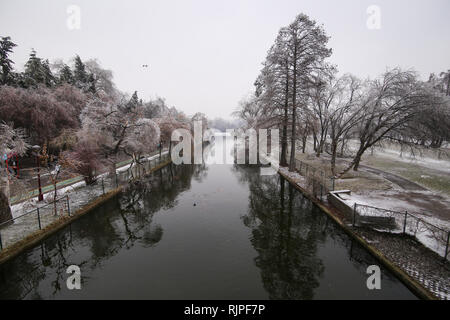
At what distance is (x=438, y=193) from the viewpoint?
38.0 ft

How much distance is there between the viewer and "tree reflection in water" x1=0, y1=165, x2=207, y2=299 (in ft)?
19.0

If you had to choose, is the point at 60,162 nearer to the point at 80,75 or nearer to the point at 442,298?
the point at 442,298

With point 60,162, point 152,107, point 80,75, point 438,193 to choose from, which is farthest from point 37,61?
point 438,193

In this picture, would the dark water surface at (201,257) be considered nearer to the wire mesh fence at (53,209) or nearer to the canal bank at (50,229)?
the canal bank at (50,229)

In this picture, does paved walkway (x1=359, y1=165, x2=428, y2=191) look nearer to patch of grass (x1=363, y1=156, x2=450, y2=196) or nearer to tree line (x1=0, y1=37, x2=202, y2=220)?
patch of grass (x1=363, y1=156, x2=450, y2=196)

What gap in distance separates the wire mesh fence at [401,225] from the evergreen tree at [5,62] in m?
31.3

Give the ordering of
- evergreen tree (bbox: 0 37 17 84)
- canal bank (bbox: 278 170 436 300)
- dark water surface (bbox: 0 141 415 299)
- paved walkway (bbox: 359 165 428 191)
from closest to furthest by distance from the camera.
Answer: canal bank (bbox: 278 170 436 300) → dark water surface (bbox: 0 141 415 299) → paved walkway (bbox: 359 165 428 191) → evergreen tree (bbox: 0 37 17 84)

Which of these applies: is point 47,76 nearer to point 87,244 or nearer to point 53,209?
point 53,209

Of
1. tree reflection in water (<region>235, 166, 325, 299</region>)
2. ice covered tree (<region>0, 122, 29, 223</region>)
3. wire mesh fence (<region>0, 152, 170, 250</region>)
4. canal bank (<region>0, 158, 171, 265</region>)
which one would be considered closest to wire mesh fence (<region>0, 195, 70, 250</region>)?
wire mesh fence (<region>0, 152, 170, 250</region>)

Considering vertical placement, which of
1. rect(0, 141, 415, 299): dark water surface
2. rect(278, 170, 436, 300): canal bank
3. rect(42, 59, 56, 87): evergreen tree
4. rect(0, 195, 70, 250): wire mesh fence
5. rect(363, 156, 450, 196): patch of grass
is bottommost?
rect(0, 141, 415, 299): dark water surface

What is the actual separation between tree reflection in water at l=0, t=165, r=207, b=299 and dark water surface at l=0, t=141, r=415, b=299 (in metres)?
0.03

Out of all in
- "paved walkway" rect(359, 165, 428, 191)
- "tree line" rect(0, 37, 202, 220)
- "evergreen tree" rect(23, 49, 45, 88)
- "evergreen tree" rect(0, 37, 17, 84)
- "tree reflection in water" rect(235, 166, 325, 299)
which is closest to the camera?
"tree reflection in water" rect(235, 166, 325, 299)

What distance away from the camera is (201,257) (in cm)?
683

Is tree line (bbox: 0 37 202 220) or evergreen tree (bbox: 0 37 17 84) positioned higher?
evergreen tree (bbox: 0 37 17 84)
